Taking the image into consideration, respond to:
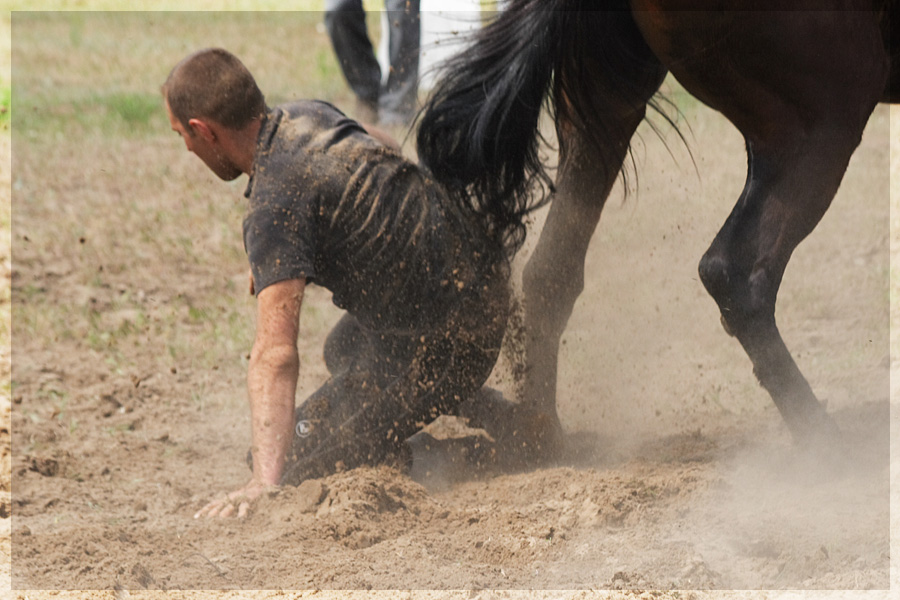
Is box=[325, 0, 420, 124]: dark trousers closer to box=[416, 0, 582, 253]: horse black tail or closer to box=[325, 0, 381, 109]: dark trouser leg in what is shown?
box=[325, 0, 381, 109]: dark trouser leg

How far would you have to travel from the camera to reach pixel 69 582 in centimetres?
226

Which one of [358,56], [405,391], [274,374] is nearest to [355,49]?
[358,56]

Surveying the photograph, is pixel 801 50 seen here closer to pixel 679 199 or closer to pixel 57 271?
pixel 679 199

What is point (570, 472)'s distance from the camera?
113 inches

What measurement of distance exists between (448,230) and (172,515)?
126 cm

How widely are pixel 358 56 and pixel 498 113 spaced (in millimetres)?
4145

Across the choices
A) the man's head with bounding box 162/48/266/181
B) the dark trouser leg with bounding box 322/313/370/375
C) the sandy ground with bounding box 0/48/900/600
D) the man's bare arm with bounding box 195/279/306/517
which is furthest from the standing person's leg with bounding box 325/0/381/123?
the man's bare arm with bounding box 195/279/306/517

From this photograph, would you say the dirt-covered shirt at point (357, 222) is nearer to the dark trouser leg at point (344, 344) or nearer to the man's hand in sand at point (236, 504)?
the dark trouser leg at point (344, 344)

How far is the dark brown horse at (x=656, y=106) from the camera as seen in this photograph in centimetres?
246

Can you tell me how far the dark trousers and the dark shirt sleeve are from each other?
360 cm

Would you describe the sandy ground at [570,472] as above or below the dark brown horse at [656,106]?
below

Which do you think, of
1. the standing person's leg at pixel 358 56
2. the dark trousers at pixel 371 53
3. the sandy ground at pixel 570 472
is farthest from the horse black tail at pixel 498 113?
the standing person's leg at pixel 358 56

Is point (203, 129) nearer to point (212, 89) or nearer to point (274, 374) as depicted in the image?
point (212, 89)

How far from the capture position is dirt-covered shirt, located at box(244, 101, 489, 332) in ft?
8.96
